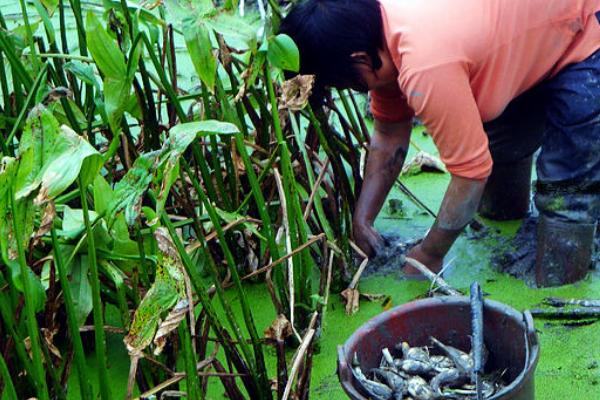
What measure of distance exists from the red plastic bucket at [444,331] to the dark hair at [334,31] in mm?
549

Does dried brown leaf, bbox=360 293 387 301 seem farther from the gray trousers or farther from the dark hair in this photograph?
the dark hair

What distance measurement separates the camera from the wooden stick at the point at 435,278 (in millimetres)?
2223

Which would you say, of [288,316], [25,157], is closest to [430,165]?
[288,316]

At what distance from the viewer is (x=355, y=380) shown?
5.54 ft

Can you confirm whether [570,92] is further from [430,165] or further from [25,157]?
[25,157]

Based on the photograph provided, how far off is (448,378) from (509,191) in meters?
0.93

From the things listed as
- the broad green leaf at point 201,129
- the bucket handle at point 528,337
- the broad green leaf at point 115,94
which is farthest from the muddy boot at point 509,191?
the broad green leaf at point 201,129

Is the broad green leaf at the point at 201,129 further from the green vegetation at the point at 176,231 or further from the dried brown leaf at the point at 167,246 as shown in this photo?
the dried brown leaf at the point at 167,246

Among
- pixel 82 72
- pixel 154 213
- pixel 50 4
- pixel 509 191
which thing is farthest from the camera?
pixel 509 191

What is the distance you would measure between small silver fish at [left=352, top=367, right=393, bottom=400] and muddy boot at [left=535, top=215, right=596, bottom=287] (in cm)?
72

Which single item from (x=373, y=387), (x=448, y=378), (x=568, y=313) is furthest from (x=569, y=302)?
(x=373, y=387)

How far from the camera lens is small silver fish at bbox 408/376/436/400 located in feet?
5.61

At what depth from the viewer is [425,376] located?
1791 mm

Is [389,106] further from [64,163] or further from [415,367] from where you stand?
[64,163]
